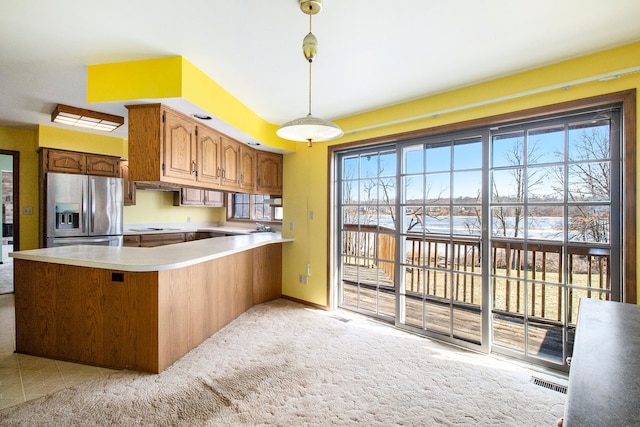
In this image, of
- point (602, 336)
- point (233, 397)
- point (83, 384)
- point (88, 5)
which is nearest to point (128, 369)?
point (83, 384)

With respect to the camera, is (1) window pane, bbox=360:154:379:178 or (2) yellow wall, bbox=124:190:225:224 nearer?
(1) window pane, bbox=360:154:379:178

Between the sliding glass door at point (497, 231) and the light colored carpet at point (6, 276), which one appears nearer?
the sliding glass door at point (497, 231)

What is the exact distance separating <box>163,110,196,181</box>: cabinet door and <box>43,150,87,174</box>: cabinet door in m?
2.69

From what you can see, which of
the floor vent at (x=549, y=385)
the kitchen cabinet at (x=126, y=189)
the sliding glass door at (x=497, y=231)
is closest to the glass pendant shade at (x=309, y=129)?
the sliding glass door at (x=497, y=231)

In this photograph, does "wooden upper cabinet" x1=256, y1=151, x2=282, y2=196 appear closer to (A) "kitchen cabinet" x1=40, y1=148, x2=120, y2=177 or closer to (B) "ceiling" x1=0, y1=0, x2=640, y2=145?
(B) "ceiling" x1=0, y1=0, x2=640, y2=145

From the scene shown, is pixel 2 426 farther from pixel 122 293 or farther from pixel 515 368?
pixel 515 368

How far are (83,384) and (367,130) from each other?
11.2ft

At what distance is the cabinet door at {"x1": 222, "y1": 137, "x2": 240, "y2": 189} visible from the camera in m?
3.38

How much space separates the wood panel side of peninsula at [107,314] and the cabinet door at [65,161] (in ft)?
7.23

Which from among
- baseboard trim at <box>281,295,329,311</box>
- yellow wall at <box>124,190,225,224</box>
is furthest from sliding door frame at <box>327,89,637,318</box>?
yellow wall at <box>124,190,225,224</box>

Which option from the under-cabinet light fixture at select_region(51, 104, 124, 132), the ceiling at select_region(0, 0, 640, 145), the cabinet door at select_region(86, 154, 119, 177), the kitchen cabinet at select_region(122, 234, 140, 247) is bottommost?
the kitchen cabinet at select_region(122, 234, 140, 247)

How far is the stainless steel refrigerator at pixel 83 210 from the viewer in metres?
3.90

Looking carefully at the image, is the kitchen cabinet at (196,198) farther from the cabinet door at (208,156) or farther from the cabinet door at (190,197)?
the cabinet door at (208,156)

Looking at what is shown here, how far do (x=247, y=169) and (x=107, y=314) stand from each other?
2.23 metres
